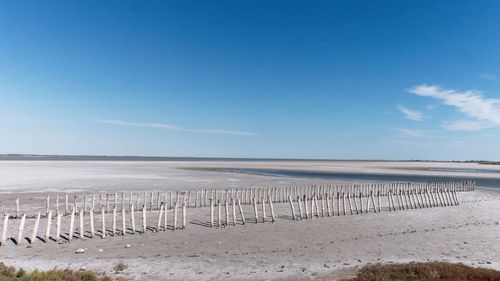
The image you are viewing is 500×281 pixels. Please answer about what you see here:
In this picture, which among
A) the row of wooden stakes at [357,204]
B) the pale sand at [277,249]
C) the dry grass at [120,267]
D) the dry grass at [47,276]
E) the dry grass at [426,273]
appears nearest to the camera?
the dry grass at [47,276]

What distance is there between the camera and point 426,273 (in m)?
9.78

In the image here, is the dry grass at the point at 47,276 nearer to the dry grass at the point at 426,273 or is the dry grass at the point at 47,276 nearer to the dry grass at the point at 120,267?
the dry grass at the point at 120,267

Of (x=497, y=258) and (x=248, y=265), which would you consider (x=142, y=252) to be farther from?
(x=497, y=258)

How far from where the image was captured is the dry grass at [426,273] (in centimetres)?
961

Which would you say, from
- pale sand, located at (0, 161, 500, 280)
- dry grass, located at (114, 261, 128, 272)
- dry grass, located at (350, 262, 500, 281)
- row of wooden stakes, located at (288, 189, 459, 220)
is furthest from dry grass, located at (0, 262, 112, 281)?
row of wooden stakes, located at (288, 189, 459, 220)

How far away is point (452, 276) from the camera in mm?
9617

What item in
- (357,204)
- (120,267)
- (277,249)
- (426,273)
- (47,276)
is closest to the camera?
(47,276)

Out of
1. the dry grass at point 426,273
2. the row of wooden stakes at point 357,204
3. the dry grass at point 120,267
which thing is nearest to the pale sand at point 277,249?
the dry grass at point 120,267

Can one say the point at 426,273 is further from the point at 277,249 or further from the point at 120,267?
the point at 120,267

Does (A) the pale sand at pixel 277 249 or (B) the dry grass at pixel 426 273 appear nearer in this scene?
(B) the dry grass at pixel 426 273

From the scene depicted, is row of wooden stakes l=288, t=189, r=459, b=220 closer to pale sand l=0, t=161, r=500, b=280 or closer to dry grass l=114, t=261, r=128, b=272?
pale sand l=0, t=161, r=500, b=280

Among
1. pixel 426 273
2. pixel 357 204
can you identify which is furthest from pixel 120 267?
pixel 357 204

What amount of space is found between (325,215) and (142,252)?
12.3 metres

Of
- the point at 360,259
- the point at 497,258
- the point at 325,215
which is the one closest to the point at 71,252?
the point at 360,259
